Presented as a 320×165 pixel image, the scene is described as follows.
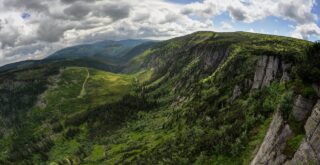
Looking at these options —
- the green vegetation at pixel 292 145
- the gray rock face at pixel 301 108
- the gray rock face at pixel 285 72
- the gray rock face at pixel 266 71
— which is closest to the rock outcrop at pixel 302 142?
the gray rock face at pixel 301 108

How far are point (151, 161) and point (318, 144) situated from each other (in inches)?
5683

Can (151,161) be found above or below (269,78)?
below

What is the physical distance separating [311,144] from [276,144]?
43.9 ft

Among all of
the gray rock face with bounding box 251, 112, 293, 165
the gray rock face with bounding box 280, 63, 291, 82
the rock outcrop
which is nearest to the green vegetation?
the rock outcrop

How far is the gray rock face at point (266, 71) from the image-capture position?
170 meters

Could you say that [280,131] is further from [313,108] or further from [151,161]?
[151,161]

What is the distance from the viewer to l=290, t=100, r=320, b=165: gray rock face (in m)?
58.5

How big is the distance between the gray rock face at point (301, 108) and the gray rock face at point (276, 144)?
→ 3572mm

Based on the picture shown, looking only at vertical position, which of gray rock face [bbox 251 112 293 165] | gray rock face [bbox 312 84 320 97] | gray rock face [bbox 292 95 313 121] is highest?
gray rock face [bbox 312 84 320 97]

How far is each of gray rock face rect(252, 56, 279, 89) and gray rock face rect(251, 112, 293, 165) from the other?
90.7 m

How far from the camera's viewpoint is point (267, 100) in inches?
5340

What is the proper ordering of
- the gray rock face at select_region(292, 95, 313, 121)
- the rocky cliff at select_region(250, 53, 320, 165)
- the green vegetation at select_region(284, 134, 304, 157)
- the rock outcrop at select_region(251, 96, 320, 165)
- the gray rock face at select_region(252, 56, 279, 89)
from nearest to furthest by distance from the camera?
the rock outcrop at select_region(251, 96, 320, 165)
the rocky cliff at select_region(250, 53, 320, 165)
the green vegetation at select_region(284, 134, 304, 157)
the gray rock face at select_region(292, 95, 313, 121)
the gray rock face at select_region(252, 56, 279, 89)

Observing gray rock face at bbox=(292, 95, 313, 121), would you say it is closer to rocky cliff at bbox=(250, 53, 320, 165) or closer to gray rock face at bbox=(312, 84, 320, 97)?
rocky cliff at bbox=(250, 53, 320, 165)

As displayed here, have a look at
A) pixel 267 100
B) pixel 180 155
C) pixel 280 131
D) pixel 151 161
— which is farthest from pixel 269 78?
pixel 280 131
